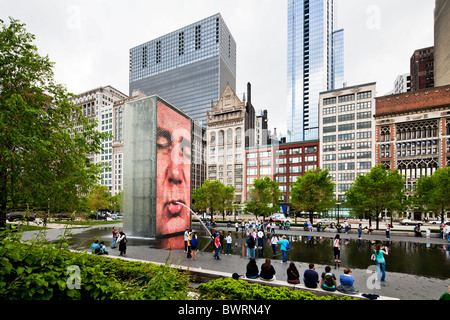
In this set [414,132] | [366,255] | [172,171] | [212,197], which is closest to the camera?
[366,255]

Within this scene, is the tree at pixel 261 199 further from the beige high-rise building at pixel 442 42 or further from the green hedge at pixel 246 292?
the beige high-rise building at pixel 442 42

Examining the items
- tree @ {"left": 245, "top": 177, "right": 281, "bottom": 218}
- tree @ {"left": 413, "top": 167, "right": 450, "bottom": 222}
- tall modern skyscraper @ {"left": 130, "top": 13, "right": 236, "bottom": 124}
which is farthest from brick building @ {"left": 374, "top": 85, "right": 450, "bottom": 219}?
tall modern skyscraper @ {"left": 130, "top": 13, "right": 236, "bottom": 124}

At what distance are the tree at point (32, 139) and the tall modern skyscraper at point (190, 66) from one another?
12318 centimetres

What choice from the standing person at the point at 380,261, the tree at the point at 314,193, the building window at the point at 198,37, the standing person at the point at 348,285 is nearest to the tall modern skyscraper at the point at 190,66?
the building window at the point at 198,37

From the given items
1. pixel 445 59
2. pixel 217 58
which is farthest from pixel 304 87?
pixel 445 59

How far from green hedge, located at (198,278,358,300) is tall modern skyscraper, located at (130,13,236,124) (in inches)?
5209

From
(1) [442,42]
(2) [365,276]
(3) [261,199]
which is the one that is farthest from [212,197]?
(1) [442,42]

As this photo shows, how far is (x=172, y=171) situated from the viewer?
2841cm

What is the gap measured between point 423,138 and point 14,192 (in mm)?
85949

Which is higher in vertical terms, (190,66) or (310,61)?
(190,66)

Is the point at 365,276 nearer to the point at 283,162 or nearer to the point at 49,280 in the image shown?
the point at 49,280

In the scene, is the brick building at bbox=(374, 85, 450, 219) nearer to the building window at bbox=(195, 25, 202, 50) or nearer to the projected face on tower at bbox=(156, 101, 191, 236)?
the projected face on tower at bbox=(156, 101, 191, 236)

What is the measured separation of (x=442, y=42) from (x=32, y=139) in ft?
377
